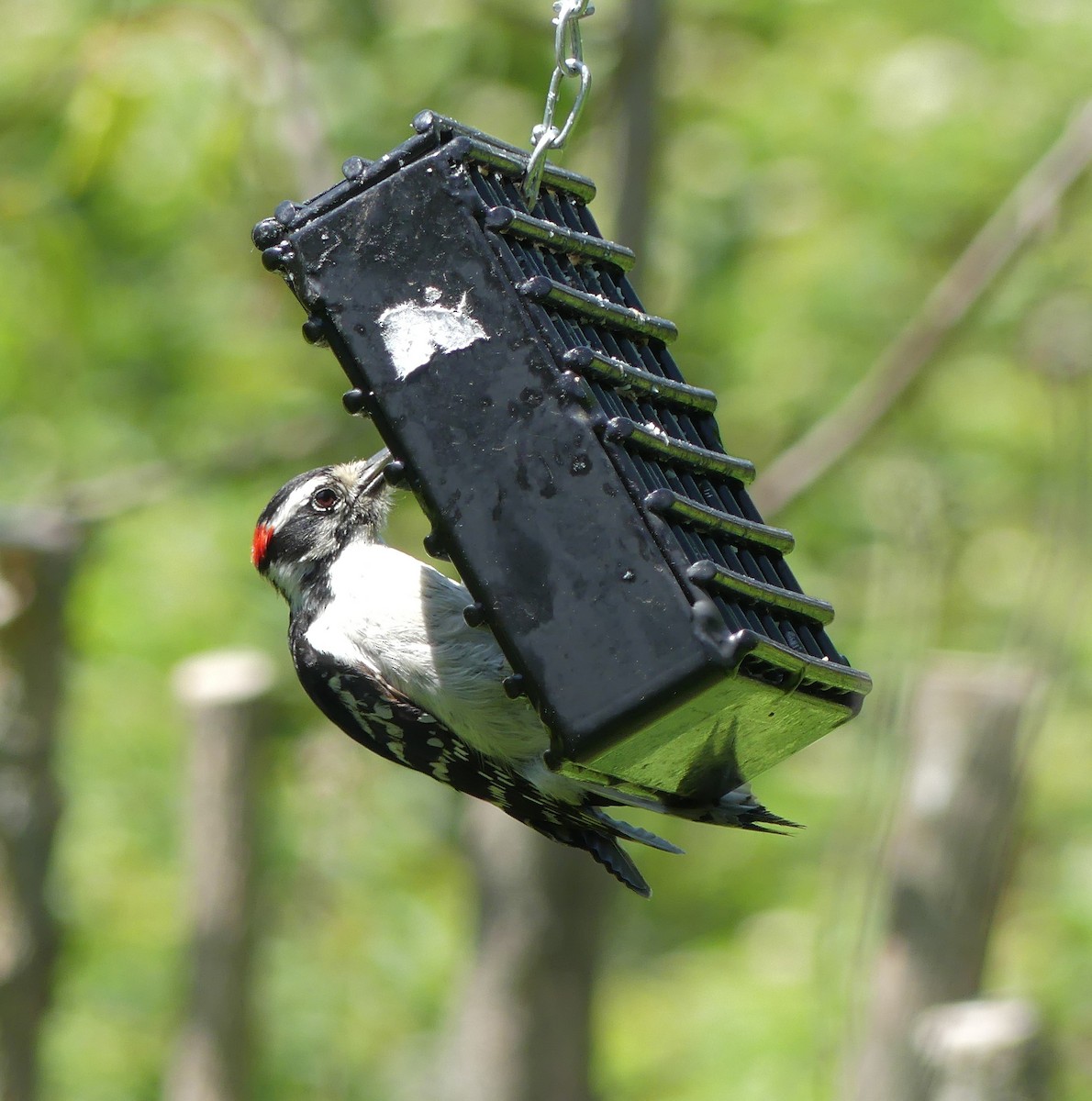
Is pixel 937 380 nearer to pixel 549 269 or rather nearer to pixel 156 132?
pixel 156 132

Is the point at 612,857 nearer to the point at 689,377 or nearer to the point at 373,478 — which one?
the point at 373,478

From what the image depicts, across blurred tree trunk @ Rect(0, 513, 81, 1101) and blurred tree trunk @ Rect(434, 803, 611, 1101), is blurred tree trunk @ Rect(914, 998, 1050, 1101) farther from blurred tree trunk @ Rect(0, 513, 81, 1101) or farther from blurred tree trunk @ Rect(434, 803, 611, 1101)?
blurred tree trunk @ Rect(0, 513, 81, 1101)

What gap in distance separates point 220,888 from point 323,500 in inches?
86.1

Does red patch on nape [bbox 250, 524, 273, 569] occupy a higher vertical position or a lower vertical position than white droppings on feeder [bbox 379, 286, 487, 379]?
higher

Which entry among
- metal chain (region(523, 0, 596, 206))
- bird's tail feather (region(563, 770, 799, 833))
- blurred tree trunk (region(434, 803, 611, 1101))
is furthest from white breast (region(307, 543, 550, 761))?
blurred tree trunk (region(434, 803, 611, 1101))

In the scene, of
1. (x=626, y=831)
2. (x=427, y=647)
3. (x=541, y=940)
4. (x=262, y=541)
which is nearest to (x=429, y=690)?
(x=427, y=647)

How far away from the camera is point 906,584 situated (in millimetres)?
5070

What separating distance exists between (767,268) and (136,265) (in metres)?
3.23

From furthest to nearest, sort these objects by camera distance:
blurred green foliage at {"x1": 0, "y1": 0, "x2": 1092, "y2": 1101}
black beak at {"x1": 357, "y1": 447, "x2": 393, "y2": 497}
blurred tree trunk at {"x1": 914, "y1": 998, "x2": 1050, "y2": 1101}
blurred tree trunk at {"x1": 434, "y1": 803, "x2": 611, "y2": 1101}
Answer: blurred green foliage at {"x1": 0, "y1": 0, "x2": 1092, "y2": 1101} < blurred tree trunk at {"x1": 434, "y1": 803, "x2": 611, "y2": 1101} < blurred tree trunk at {"x1": 914, "y1": 998, "x2": 1050, "y2": 1101} < black beak at {"x1": 357, "y1": 447, "x2": 393, "y2": 497}

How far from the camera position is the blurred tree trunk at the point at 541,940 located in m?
6.21

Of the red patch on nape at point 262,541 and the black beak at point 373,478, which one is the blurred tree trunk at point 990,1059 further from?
the red patch on nape at point 262,541

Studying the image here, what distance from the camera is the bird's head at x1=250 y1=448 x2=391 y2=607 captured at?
4.37 m

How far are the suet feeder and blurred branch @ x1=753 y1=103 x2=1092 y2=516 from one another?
266 cm

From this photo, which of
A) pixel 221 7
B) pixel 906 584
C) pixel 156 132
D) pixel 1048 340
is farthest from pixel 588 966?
pixel 221 7
